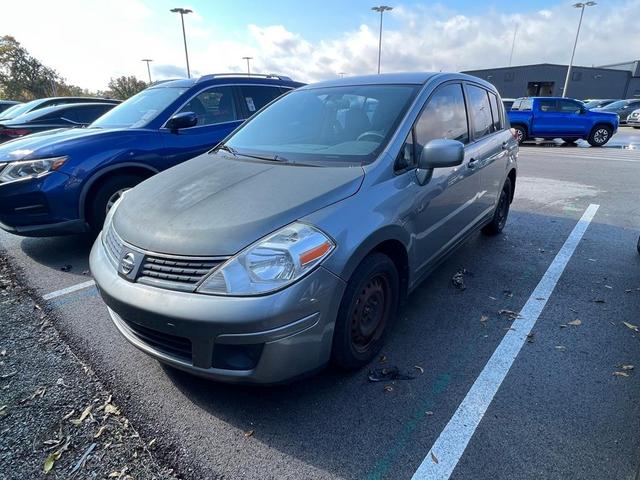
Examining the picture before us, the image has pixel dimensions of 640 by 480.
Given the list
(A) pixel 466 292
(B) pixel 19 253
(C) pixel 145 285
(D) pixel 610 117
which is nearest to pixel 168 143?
(B) pixel 19 253

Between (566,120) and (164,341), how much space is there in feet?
56.3

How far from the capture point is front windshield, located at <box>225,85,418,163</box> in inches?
103

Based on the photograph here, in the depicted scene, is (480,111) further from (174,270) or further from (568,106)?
(568,106)

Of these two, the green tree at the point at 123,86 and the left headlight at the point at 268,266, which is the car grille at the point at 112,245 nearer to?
the left headlight at the point at 268,266

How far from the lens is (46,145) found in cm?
395

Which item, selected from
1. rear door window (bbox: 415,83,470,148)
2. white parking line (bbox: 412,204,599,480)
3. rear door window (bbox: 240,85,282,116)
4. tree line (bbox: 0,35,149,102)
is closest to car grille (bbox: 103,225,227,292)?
white parking line (bbox: 412,204,599,480)

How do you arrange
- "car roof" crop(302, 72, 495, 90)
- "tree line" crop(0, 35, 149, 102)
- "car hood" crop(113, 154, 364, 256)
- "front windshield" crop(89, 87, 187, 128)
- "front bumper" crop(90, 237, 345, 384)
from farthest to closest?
"tree line" crop(0, 35, 149, 102) → "front windshield" crop(89, 87, 187, 128) → "car roof" crop(302, 72, 495, 90) → "car hood" crop(113, 154, 364, 256) → "front bumper" crop(90, 237, 345, 384)

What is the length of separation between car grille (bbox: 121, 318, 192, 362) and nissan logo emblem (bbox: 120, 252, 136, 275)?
28 centimetres

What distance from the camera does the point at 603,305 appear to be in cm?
321

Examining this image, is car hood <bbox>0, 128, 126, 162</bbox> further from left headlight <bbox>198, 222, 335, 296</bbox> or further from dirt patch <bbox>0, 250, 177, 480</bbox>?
left headlight <bbox>198, 222, 335, 296</bbox>

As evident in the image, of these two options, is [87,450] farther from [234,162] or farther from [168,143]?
[168,143]

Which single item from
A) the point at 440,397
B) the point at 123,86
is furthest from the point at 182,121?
the point at 123,86

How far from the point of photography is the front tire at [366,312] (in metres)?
2.12

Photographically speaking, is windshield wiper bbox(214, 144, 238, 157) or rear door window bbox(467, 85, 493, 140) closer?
windshield wiper bbox(214, 144, 238, 157)
